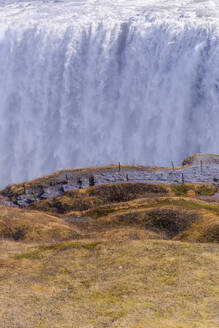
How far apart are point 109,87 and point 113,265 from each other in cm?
3725

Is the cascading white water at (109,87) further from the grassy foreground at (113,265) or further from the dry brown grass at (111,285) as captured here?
the dry brown grass at (111,285)

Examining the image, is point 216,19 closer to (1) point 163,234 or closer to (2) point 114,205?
(2) point 114,205

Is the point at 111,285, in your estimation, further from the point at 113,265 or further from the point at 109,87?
the point at 109,87

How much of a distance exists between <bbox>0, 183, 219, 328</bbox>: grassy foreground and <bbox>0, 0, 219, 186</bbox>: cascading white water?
2185cm

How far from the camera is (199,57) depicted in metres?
44.4

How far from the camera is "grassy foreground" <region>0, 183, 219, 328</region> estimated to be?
11852 mm

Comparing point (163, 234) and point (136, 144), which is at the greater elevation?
point (136, 144)

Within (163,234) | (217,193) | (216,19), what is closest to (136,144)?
(216,19)

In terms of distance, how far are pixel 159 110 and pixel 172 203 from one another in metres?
25.9

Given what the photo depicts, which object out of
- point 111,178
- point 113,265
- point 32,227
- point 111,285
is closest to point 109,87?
point 111,178

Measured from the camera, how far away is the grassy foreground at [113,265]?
1185cm

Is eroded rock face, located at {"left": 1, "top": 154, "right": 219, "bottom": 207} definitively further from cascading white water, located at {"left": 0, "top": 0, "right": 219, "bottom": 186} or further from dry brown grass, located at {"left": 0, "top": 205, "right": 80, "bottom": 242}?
cascading white water, located at {"left": 0, "top": 0, "right": 219, "bottom": 186}

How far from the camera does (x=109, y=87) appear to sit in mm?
50594

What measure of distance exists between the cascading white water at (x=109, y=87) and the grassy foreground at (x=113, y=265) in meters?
21.8
